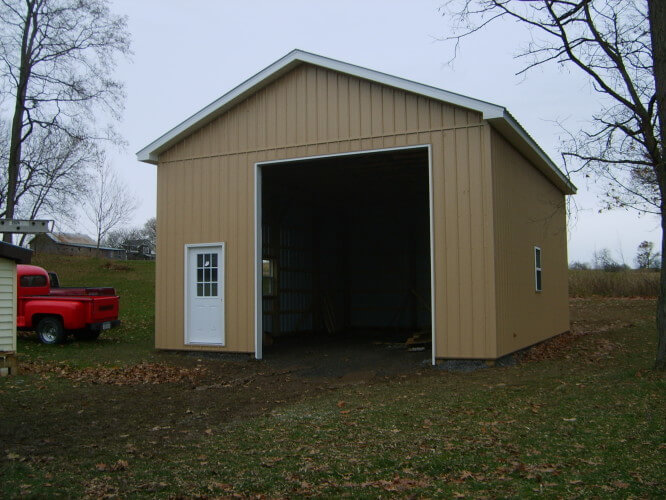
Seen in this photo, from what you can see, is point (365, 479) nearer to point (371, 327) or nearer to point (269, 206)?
point (269, 206)

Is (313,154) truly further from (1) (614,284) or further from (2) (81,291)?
(1) (614,284)

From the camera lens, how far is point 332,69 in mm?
12250

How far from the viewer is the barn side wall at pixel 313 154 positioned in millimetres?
11023

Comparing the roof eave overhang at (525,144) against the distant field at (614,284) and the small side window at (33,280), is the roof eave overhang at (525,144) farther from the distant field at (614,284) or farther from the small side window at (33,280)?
the distant field at (614,284)

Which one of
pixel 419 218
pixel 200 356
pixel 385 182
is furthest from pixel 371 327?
pixel 200 356

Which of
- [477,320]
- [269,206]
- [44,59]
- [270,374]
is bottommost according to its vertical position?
[270,374]

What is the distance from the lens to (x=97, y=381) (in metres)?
10.3

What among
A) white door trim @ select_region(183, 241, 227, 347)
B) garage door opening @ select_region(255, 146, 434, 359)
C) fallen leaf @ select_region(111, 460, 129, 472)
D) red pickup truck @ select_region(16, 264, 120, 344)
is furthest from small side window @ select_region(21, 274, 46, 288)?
fallen leaf @ select_region(111, 460, 129, 472)

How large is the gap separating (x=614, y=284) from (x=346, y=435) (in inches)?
1102

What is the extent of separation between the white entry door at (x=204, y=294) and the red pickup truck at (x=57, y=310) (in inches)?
135

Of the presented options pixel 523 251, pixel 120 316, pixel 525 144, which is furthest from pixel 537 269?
pixel 120 316

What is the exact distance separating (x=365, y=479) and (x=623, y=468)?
2.16 m

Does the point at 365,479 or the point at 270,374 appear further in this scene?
the point at 270,374

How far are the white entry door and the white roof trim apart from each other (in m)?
2.47
